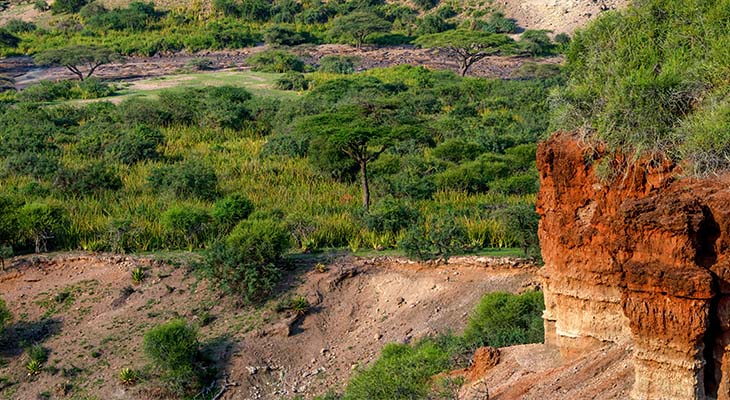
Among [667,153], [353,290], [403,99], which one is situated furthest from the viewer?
[403,99]

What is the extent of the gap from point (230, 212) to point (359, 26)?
131 ft

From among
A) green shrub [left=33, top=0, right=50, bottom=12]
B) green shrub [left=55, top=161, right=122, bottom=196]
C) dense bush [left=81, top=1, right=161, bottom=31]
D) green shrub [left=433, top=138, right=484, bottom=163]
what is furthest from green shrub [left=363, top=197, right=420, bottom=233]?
green shrub [left=33, top=0, right=50, bottom=12]

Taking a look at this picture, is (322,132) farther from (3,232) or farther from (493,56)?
(493,56)

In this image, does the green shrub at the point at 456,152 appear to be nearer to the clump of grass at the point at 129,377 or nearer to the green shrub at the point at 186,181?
the green shrub at the point at 186,181

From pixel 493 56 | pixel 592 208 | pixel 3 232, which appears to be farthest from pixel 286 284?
pixel 493 56

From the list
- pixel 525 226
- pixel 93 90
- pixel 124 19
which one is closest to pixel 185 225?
pixel 525 226

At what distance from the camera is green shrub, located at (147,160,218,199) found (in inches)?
Result: 914

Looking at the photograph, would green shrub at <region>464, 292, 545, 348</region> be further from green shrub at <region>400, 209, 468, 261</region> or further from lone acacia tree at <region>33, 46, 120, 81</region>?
lone acacia tree at <region>33, 46, 120, 81</region>

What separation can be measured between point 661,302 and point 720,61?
2413mm

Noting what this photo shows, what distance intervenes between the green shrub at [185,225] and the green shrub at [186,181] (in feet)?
9.54

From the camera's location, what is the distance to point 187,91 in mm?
39906

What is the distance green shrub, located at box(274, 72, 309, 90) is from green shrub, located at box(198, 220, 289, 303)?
27398 millimetres

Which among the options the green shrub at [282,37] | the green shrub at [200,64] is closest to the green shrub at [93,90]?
the green shrub at [200,64]

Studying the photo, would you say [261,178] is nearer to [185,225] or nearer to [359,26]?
[185,225]
